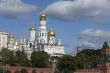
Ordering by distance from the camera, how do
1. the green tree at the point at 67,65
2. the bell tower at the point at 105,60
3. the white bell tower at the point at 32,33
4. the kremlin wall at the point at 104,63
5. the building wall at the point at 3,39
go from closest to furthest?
the bell tower at the point at 105,60 → the kremlin wall at the point at 104,63 → the green tree at the point at 67,65 → the building wall at the point at 3,39 → the white bell tower at the point at 32,33

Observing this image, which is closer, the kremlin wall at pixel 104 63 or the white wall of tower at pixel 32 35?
the kremlin wall at pixel 104 63

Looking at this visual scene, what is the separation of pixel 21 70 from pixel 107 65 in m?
14.3

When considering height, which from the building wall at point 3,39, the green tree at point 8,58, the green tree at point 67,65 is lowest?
the green tree at point 67,65

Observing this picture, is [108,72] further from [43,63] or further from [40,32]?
[40,32]

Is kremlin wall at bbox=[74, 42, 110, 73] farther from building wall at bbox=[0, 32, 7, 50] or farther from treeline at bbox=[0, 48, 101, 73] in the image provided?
building wall at bbox=[0, 32, 7, 50]

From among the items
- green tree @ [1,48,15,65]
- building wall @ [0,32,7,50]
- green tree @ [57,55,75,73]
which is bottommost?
green tree @ [57,55,75,73]

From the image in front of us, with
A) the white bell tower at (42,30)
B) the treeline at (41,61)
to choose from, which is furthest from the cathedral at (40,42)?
the treeline at (41,61)

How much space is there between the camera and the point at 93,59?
323 feet

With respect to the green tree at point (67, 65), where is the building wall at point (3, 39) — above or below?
above

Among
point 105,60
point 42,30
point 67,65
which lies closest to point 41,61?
point 67,65

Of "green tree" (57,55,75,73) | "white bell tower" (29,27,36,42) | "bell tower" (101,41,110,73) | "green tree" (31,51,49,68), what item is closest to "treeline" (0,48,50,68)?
"green tree" (31,51,49,68)

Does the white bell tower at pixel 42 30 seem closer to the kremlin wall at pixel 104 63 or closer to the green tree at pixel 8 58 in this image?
the green tree at pixel 8 58

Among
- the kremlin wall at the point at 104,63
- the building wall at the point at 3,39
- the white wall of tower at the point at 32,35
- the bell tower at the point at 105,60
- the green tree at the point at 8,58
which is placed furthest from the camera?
the white wall of tower at the point at 32,35

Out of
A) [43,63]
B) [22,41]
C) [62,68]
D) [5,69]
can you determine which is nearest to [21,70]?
[5,69]
